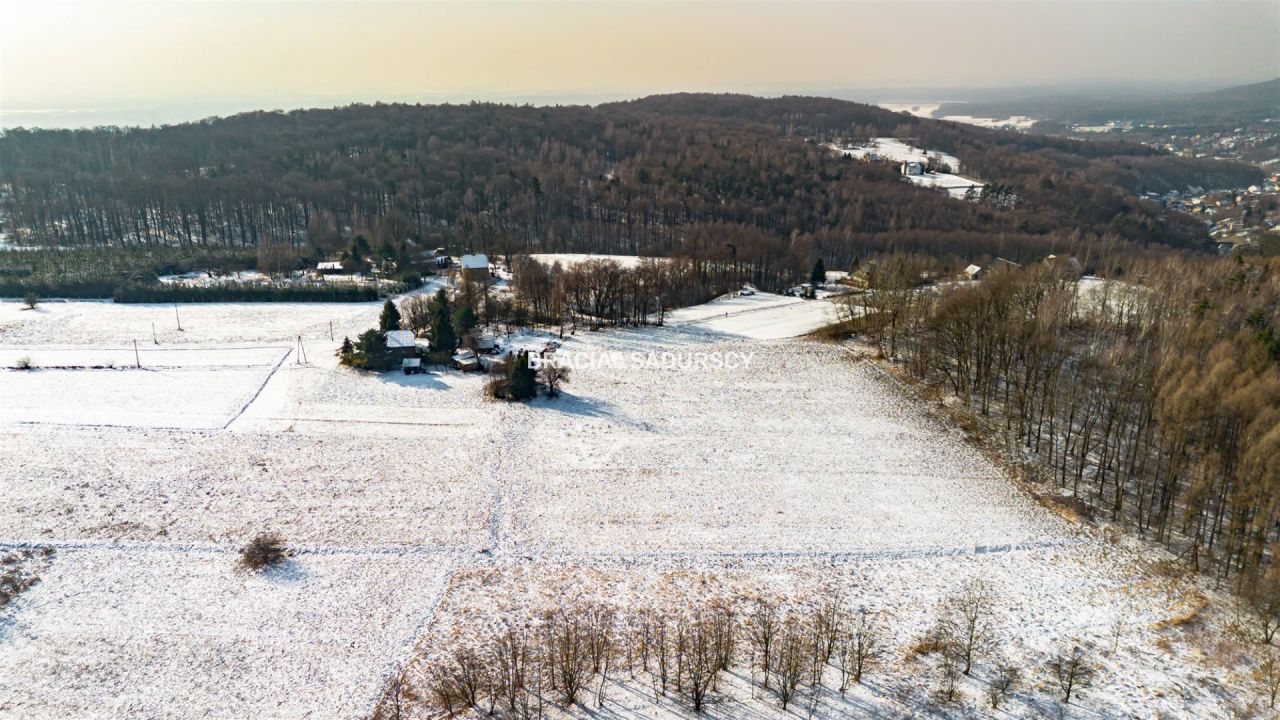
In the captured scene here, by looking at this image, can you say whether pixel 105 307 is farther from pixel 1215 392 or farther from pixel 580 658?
pixel 1215 392

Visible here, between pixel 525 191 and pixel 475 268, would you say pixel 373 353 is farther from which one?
pixel 525 191

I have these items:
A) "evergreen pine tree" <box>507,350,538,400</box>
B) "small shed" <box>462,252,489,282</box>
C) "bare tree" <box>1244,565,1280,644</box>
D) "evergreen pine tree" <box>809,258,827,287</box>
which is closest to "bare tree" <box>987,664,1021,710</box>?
"bare tree" <box>1244,565,1280,644</box>

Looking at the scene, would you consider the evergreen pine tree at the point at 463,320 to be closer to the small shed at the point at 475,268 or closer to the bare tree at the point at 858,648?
the small shed at the point at 475,268

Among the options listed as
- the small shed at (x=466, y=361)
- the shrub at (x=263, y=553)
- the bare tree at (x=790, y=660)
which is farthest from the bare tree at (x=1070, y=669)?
the small shed at (x=466, y=361)

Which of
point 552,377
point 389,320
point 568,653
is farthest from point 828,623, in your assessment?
point 389,320

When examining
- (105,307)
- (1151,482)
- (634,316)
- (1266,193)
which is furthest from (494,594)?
(1266,193)

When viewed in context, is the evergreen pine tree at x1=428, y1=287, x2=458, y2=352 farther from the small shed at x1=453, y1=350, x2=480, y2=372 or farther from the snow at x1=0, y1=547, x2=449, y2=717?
the snow at x1=0, y1=547, x2=449, y2=717
